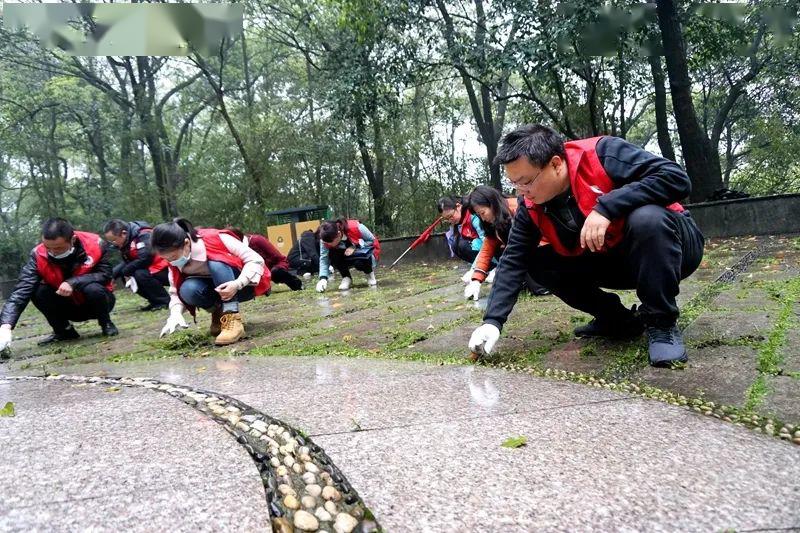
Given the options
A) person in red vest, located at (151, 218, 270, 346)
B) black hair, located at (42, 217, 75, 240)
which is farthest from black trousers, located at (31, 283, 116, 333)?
person in red vest, located at (151, 218, 270, 346)

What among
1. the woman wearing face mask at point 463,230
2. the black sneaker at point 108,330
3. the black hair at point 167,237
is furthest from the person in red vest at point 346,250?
the black hair at point 167,237

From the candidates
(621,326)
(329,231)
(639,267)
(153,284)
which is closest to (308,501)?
(639,267)

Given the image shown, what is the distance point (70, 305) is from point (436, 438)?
4.74m

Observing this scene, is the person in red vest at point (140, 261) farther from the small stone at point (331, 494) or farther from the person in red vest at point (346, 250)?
the small stone at point (331, 494)

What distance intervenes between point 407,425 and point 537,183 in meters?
1.14

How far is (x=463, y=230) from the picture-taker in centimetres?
621

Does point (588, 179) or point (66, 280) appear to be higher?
point (588, 179)

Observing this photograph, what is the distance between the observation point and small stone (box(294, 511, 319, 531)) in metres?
1.17

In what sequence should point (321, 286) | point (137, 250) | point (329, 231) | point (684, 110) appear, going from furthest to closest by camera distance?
point (684, 110), point (321, 286), point (329, 231), point (137, 250)

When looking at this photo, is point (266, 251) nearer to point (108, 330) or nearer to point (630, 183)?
point (108, 330)

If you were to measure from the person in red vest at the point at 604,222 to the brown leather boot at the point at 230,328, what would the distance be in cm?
213

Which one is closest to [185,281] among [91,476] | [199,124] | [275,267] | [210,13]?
[275,267]

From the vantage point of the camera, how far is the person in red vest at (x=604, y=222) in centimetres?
222

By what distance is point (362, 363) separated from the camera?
2828 mm
